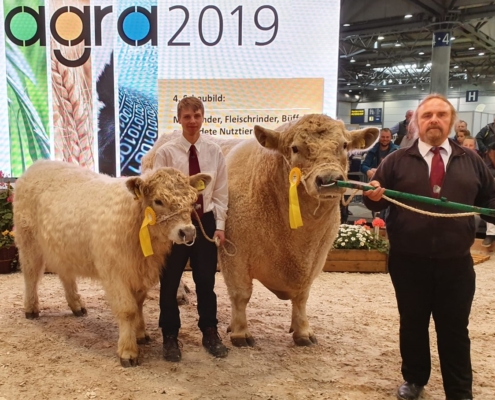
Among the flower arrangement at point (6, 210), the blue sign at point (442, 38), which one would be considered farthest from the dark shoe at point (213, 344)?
the blue sign at point (442, 38)

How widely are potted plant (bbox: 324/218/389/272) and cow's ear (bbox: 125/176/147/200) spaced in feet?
11.9

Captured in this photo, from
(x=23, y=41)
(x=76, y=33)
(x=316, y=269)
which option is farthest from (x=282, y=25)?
(x=316, y=269)

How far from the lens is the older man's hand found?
2.44 m

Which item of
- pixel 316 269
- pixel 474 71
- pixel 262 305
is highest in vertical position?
pixel 474 71

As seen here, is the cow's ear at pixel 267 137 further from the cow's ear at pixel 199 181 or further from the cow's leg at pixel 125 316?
the cow's leg at pixel 125 316

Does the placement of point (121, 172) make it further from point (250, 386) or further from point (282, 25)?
point (250, 386)

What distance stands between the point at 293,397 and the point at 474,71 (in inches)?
964

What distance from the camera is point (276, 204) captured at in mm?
3266

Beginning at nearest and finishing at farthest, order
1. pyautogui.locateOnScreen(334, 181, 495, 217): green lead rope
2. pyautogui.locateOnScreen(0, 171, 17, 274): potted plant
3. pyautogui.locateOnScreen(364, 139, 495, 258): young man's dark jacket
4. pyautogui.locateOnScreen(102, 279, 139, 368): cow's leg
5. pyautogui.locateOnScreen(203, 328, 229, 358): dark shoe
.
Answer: pyautogui.locateOnScreen(334, 181, 495, 217): green lead rope → pyautogui.locateOnScreen(364, 139, 495, 258): young man's dark jacket → pyautogui.locateOnScreen(102, 279, 139, 368): cow's leg → pyautogui.locateOnScreen(203, 328, 229, 358): dark shoe → pyautogui.locateOnScreen(0, 171, 17, 274): potted plant

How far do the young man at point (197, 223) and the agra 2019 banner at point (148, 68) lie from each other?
136 inches

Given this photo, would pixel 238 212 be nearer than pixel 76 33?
Yes

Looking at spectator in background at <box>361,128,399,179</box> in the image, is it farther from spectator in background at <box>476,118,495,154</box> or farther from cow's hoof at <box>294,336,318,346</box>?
cow's hoof at <box>294,336,318,346</box>

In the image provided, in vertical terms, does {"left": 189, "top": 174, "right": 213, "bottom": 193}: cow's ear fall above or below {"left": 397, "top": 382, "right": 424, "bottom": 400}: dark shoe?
above

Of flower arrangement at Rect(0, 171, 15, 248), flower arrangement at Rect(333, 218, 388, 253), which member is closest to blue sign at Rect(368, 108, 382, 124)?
flower arrangement at Rect(333, 218, 388, 253)
